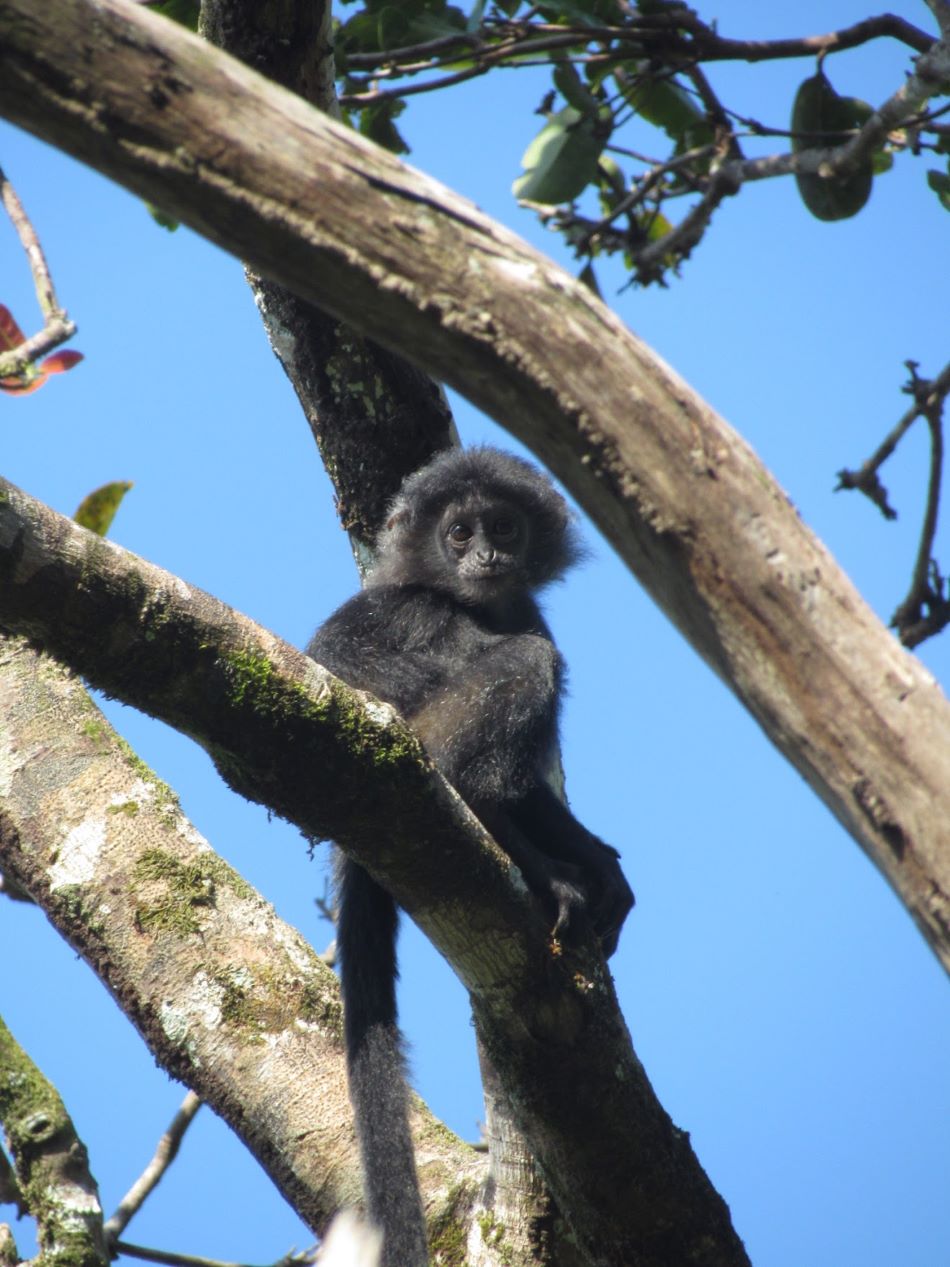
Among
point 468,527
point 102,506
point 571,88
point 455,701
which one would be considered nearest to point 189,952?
point 455,701

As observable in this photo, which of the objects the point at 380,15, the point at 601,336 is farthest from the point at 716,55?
the point at 601,336

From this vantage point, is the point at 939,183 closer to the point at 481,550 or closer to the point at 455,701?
the point at 481,550

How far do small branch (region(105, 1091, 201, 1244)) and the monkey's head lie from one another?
7.14 ft

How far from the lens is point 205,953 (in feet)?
13.2

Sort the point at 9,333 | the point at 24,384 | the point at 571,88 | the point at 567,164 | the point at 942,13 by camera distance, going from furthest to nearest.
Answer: the point at 9,333
the point at 24,384
the point at 571,88
the point at 567,164
the point at 942,13

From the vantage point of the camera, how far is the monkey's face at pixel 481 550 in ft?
17.2

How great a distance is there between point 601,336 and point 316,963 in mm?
2886

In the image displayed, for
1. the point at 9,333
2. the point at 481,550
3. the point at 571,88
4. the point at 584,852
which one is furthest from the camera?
the point at 481,550

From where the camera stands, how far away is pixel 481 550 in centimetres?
530

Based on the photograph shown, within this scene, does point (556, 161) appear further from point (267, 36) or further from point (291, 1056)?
point (291, 1056)

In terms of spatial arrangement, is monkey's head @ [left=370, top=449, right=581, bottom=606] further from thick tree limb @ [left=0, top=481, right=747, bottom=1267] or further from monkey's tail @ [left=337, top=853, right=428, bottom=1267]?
thick tree limb @ [left=0, top=481, right=747, bottom=1267]

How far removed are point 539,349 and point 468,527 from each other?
341 centimetres

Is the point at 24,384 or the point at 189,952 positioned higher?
the point at 24,384

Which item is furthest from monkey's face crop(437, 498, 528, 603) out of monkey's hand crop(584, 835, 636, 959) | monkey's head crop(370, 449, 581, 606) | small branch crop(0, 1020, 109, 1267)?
small branch crop(0, 1020, 109, 1267)
